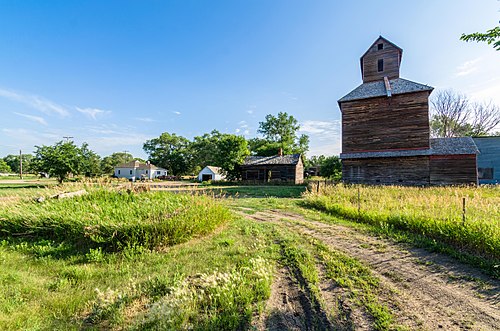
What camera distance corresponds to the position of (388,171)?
1767 centimetres

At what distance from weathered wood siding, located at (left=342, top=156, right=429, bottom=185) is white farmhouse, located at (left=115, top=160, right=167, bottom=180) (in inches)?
1782

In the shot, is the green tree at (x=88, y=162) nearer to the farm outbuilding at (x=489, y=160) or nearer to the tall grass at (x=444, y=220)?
the tall grass at (x=444, y=220)

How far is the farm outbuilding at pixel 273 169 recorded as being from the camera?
31.3 m

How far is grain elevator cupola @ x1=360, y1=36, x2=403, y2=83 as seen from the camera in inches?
784

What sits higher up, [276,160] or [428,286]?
[276,160]

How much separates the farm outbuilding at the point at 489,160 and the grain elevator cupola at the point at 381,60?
37.1ft

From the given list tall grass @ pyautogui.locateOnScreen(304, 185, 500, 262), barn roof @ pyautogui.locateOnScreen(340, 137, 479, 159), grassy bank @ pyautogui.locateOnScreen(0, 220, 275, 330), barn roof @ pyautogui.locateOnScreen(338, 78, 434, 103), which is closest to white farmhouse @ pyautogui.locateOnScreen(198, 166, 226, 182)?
barn roof @ pyautogui.locateOnScreen(340, 137, 479, 159)

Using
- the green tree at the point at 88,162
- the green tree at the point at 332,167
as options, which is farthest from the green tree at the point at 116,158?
the green tree at the point at 332,167

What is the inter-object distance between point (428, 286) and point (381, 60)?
22544mm

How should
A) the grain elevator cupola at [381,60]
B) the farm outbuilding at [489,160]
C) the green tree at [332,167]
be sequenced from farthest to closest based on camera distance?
the green tree at [332,167], the farm outbuilding at [489,160], the grain elevator cupola at [381,60]

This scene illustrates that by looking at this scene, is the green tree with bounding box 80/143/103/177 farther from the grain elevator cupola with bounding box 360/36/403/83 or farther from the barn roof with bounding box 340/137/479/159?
the grain elevator cupola with bounding box 360/36/403/83

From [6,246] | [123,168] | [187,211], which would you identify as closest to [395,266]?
[187,211]

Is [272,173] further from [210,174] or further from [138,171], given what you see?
[138,171]

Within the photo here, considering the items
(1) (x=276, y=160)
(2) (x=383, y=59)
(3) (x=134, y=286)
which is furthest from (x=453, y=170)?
(3) (x=134, y=286)
